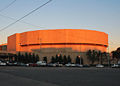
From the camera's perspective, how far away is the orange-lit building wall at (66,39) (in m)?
100

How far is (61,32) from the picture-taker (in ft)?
329

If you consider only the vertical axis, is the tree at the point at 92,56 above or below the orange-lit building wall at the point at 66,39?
below

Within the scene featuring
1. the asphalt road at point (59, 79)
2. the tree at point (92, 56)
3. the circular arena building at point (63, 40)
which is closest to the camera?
the asphalt road at point (59, 79)

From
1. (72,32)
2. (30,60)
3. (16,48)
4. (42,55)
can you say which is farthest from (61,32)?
(16,48)

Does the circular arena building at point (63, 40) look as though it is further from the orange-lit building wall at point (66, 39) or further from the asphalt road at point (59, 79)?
the asphalt road at point (59, 79)

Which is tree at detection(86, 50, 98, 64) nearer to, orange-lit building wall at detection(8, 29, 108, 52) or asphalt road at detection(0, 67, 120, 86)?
orange-lit building wall at detection(8, 29, 108, 52)

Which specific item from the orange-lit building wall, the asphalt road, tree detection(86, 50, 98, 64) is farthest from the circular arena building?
the asphalt road

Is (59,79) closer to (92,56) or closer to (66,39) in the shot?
(92,56)

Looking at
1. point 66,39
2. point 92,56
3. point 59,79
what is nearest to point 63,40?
point 66,39

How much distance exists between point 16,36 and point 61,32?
29962mm

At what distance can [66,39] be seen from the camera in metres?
99.8

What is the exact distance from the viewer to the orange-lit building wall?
100312mm

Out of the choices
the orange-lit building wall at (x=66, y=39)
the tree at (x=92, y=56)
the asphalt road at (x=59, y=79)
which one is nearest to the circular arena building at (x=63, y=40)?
the orange-lit building wall at (x=66, y=39)

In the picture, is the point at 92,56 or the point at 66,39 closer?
the point at 92,56
